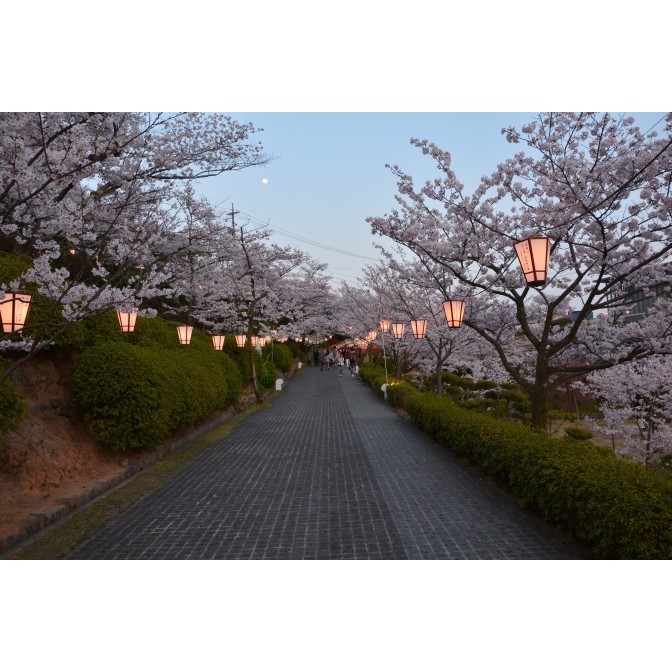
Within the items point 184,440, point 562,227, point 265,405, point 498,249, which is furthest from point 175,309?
point 562,227

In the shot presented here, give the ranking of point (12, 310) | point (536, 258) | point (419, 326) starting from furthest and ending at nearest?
point (419, 326), point (536, 258), point (12, 310)

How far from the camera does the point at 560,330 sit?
41.4ft

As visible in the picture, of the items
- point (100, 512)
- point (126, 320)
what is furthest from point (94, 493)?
point (126, 320)

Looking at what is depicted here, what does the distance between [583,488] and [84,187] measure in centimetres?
998

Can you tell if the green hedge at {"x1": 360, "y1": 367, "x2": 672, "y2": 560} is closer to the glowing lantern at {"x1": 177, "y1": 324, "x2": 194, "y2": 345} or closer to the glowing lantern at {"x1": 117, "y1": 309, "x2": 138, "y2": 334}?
the glowing lantern at {"x1": 117, "y1": 309, "x2": 138, "y2": 334}

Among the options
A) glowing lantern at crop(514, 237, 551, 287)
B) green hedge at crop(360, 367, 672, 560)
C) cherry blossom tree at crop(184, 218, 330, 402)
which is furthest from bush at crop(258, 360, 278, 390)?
glowing lantern at crop(514, 237, 551, 287)

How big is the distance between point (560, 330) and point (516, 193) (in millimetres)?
4607

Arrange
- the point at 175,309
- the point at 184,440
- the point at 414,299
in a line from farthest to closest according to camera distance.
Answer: the point at 414,299 < the point at 175,309 < the point at 184,440

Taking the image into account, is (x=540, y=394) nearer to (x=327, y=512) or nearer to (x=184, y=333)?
(x=327, y=512)

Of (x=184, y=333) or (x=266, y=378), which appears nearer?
(x=184, y=333)

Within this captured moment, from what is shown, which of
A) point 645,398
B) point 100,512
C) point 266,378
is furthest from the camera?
point 266,378

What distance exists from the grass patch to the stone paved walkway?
8.0 inches

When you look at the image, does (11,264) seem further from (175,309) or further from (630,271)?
(175,309)

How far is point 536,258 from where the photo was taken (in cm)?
704
